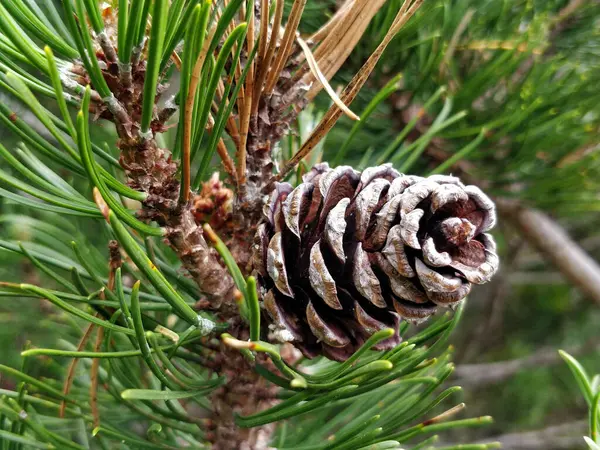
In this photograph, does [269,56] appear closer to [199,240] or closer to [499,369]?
[199,240]

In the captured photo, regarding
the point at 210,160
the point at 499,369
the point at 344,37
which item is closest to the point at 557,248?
the point at 499,369

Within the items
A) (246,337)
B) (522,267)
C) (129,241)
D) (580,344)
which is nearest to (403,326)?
(246,337)

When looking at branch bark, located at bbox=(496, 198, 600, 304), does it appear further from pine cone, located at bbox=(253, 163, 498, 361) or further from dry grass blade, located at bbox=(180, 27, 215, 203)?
dry grass blade, located at bbox=(180, 27, 215, 203)

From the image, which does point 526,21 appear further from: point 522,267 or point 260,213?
point 522,267

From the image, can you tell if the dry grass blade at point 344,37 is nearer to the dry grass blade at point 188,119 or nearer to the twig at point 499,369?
the dry grass blade at point 188,119

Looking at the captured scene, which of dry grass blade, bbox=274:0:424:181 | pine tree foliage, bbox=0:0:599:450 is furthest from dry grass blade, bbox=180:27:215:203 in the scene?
dry grass blade, bbox=274:0:424:181

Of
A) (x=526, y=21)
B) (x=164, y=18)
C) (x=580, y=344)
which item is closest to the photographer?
(x=164, y=18)

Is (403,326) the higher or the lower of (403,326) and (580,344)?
the lower

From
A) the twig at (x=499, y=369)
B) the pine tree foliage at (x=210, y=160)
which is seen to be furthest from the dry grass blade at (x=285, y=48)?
the twig at (x=499, y=369)
